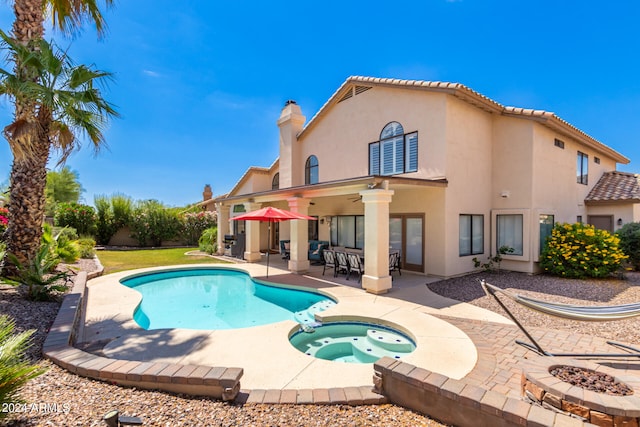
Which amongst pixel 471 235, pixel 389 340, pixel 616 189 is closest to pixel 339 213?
pixel 471 235

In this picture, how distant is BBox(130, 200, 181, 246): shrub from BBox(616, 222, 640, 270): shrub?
106ft

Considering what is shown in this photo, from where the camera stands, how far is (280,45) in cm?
1800

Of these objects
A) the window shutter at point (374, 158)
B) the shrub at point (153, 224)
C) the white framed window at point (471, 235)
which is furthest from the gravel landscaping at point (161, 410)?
the shrub at point (153, 224)

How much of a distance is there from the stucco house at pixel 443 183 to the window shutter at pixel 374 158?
0.21 feet

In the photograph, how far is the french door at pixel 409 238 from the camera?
43.7 feet

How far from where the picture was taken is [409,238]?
13.8 meters

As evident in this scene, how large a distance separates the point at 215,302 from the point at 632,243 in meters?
18.9

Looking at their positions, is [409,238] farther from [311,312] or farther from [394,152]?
[311,312]

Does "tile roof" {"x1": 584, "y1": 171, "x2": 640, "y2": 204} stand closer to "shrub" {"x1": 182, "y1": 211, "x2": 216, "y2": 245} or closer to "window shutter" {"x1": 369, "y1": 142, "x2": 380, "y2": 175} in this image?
"window shutter" {"x1": 369, "y1": 142, "x2": 380, "y2": 175}

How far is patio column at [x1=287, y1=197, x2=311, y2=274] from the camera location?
14.0m

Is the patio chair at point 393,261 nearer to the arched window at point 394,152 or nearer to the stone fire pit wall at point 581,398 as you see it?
the arched window at point 394,152

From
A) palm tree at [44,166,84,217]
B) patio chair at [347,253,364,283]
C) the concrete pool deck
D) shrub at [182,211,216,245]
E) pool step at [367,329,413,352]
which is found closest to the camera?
the concrete pool deck

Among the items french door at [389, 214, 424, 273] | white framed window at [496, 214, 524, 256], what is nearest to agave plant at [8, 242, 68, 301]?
french door at [389, 214, 424, 273]

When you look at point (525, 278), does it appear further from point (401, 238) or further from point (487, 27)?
point (487, 27)
